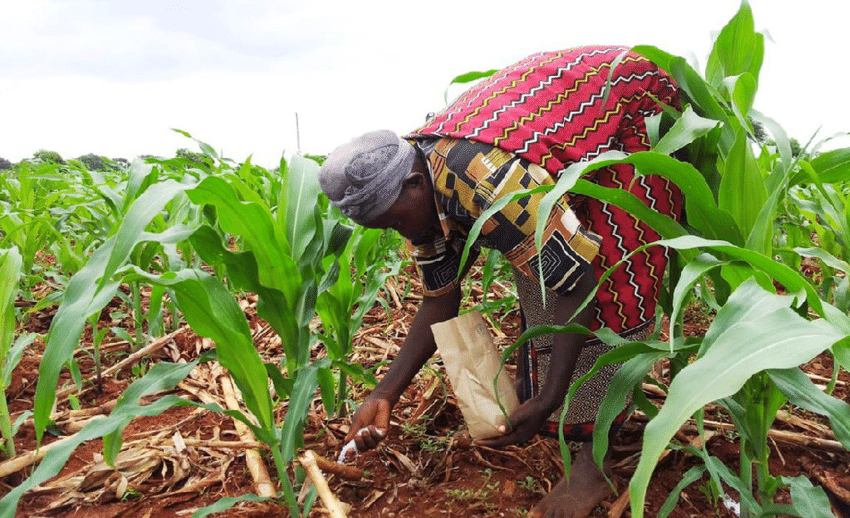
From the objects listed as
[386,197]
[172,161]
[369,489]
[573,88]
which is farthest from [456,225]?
[172,161]

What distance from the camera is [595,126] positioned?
132 centimetres

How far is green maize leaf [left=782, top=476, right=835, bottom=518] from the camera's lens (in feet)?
3.02

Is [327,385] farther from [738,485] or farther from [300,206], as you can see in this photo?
[738,485]

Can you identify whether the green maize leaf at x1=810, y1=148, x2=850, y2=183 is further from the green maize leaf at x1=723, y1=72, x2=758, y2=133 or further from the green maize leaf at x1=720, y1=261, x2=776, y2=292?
the green maize leaf at x1=720, y1=261, x2=776, y2=292

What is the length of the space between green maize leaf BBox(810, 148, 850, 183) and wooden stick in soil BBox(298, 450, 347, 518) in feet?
3.51

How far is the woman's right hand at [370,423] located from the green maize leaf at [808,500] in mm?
804

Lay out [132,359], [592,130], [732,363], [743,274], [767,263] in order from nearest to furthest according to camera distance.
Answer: [732,363]
[767,263]
[743,274]
[592,130]
[132,359]

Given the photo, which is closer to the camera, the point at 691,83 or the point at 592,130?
the point at 691,83

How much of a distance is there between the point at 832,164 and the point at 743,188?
11.1 inches

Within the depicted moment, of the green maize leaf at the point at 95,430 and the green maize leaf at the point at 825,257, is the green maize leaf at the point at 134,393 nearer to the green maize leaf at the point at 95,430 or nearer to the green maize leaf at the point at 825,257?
the green maize leaf at the point at 95,430

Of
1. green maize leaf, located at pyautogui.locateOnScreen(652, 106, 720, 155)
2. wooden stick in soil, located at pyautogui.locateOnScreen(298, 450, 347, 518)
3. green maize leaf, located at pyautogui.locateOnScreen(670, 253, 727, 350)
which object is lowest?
wooden stick in soil, located at pyautogui.locateOnScreen(298, 450, 347, 518)

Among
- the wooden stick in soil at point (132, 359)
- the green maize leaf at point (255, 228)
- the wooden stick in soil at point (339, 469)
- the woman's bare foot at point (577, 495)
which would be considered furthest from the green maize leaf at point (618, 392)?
the wooden stick in soil at point (132, 359)

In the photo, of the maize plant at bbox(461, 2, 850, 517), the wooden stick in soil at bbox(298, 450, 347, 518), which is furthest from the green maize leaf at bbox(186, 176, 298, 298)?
the maize plant at bbox(461, 2, 850, 517)

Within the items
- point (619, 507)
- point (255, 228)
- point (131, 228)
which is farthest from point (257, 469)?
point (619, 507)
